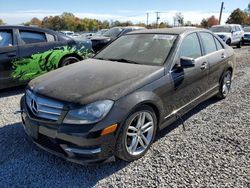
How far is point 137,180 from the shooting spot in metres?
2.83

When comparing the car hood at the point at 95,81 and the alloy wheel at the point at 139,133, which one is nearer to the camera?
the car hood at the point at 95,81

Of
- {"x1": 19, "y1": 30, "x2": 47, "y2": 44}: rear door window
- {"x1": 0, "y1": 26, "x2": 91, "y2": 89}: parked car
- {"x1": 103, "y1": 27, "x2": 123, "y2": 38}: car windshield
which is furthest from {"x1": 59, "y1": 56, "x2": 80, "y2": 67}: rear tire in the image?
{"x1": 103, "y1": 27, "x2": 123, "y2": 38}: car windshield

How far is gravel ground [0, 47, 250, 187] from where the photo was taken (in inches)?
111

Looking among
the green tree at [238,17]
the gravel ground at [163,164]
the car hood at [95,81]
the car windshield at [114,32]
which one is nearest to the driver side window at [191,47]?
the car hood at [95,81]

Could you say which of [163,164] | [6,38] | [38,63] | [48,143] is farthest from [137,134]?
[6,38]

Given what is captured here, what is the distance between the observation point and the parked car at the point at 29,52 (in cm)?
568

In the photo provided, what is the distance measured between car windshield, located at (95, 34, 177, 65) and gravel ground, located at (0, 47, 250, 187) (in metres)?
1.15

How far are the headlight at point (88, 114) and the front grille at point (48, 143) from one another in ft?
1.00

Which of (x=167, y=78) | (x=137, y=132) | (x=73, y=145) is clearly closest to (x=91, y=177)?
(x=73, y=145)

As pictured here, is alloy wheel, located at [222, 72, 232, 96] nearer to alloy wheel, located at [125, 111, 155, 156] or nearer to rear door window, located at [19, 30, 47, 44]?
alloy wheel, located at [125, 111, 155, 156]

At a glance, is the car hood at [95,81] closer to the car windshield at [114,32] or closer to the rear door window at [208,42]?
the rear door window at [208,42]

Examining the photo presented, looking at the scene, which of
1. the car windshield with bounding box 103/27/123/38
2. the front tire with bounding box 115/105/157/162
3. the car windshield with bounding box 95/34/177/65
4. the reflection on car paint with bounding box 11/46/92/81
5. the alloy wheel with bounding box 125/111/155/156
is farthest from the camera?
the car windshield with bounding box 103/27/123/38

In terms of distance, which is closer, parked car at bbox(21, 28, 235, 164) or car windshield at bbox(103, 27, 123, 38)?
parked car at bbox(21, 28, 235, 164)

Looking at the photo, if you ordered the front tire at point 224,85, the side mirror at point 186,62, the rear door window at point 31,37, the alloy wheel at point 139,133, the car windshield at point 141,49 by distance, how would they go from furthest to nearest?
the rear door window at point 31,37 < the front tire at point 224,85 < the car windshield at point 141,49 < the side mirror at point 186,62 < the alloy wheel at point 139,133
